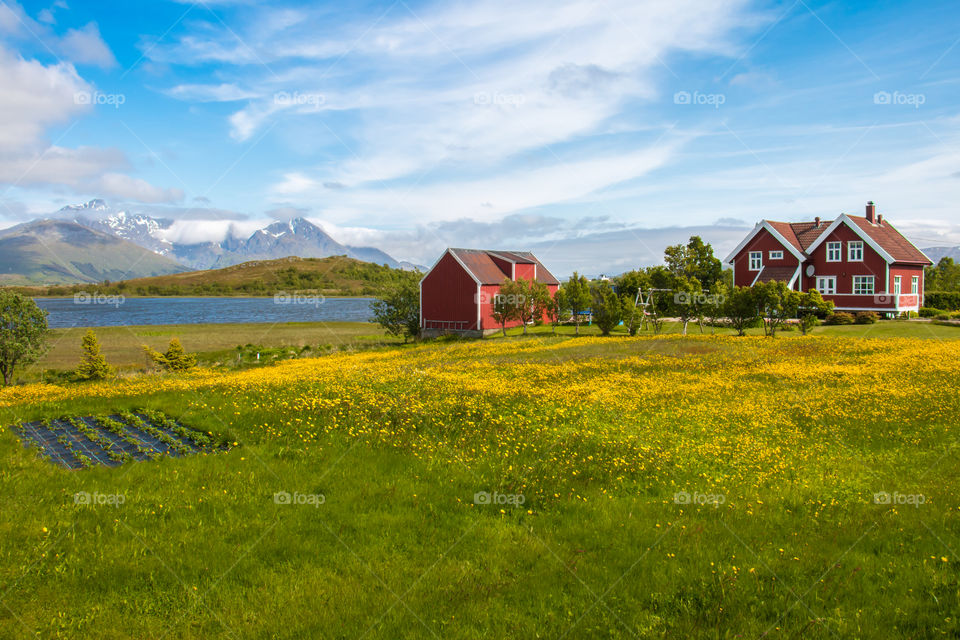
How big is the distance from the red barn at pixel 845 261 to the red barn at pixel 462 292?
2975 centimetres

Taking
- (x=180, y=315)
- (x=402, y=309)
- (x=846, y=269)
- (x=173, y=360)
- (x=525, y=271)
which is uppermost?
(x=525, y=271)

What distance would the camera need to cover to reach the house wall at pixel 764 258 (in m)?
61.0

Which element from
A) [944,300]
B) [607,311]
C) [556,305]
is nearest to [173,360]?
[607,311]

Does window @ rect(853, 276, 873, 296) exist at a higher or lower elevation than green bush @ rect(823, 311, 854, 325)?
higher

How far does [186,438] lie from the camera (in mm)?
13195

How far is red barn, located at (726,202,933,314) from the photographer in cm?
5553

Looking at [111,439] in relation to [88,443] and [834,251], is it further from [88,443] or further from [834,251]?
[834,251]

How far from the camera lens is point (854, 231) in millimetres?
57125

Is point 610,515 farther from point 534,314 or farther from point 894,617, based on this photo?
point 534,314

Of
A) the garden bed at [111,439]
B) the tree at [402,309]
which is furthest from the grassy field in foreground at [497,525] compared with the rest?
the tree at [402,309]

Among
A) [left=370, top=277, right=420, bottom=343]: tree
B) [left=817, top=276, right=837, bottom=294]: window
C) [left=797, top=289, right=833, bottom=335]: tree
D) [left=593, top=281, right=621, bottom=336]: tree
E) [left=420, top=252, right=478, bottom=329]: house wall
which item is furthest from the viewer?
[left=370, top=277, right=420, bottom=343]: tree

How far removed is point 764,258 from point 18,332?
69.4 meters

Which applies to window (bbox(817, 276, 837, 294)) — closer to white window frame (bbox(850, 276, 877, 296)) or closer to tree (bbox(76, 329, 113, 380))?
white window frame (bbox(850, 276, 877, 296))


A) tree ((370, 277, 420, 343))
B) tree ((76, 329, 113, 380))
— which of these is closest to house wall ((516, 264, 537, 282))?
tree ((370, 277, 420, 343))
